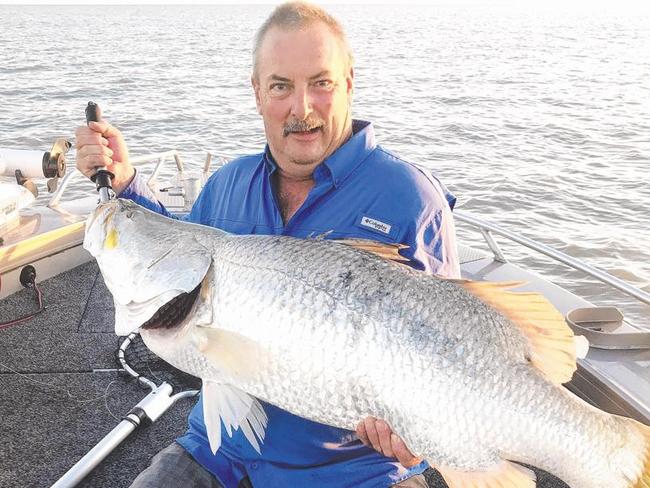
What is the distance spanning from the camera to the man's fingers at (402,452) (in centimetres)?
190

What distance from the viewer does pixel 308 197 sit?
2.48 m

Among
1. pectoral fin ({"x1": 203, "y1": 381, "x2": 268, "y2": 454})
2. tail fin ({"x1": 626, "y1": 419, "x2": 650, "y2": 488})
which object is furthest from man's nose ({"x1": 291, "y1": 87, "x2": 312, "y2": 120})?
tail fin ({"x1": 626, "y1": 419, "x2": 650, "y2": 488})

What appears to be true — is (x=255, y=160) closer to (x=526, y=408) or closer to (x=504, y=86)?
(x=526, y=408)

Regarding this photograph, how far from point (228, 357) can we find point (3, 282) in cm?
365

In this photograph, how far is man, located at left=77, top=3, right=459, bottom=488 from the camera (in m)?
2.34

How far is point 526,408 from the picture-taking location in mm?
1816

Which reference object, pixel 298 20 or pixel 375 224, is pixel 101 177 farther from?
pixel 375 224

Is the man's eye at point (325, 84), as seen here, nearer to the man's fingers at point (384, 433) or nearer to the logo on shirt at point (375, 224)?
the logo on shirt at point (375, 224)

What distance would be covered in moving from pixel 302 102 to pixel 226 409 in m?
1.24

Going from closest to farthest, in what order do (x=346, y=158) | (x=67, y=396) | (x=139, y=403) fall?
1. (x=346, y=158)
2. (x=139, y=403)
3. (x=67, y=396)

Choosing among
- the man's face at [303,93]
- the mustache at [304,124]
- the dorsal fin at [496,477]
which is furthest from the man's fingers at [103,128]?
the dorsal fin at [496,477]

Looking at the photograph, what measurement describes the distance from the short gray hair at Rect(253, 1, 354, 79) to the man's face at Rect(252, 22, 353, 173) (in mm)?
28

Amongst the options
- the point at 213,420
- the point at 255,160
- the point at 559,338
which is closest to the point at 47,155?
the point at 255,160

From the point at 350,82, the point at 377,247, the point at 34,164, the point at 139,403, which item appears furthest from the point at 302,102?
the point at 34,164
